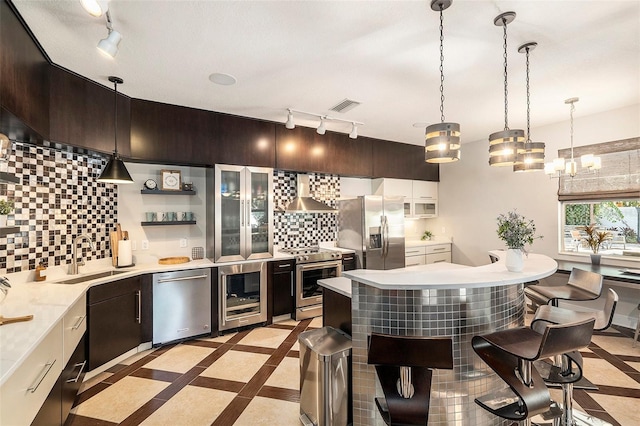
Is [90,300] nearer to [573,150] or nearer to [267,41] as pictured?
[267,41]

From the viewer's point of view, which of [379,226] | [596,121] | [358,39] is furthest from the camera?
[379,226]

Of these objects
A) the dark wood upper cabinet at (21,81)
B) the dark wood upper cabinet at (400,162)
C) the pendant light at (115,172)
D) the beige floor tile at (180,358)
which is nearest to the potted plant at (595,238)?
the dark wood upper cabinet at (400,162)

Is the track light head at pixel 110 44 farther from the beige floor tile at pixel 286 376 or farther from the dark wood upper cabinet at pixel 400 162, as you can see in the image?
the dark wood upper cabinet at pixel 400 162

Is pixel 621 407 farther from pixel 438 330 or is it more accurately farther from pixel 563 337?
pixel 438 330

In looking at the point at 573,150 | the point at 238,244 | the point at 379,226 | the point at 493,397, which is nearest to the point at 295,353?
the point at 238,244

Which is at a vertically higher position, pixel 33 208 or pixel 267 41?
pixel 267 41

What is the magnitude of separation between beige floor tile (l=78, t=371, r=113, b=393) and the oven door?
221 cm

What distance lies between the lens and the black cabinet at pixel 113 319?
2705 millimetres

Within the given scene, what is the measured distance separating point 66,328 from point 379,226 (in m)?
3.90

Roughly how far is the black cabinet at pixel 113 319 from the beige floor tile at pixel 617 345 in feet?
Answer: 16.7

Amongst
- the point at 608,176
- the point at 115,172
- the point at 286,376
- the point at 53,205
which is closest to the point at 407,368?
the point at 286,376

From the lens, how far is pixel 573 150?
4.25 m

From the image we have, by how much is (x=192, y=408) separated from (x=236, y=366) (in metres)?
0.67

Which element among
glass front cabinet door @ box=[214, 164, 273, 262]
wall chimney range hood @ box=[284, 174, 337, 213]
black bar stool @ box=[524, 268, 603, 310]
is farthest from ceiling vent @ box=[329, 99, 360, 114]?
black bar stool @ box=[524, 268, 603, 310]
